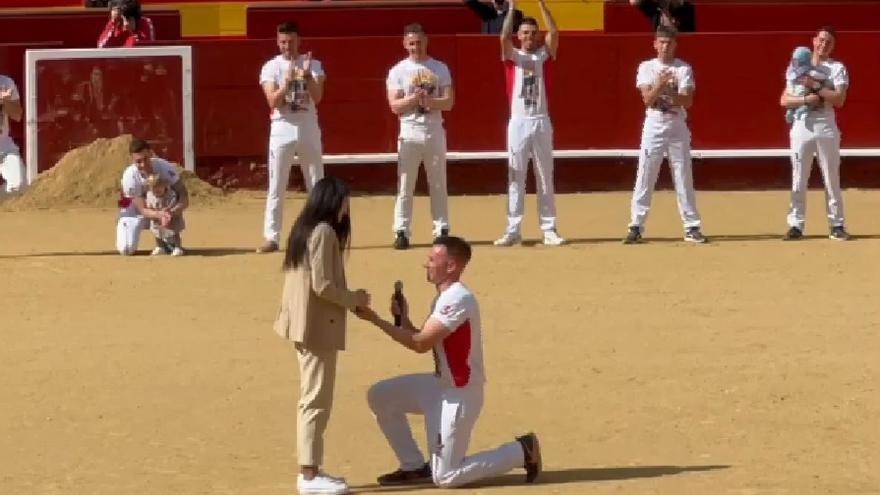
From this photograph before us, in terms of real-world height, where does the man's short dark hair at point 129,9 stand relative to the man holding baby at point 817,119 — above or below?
above

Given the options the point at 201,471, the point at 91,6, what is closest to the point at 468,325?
the point at 201,471

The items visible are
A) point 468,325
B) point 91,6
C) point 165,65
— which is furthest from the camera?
point 91,6

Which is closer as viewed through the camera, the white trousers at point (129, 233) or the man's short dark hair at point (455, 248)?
the man's short dark hair at point (455, 248)

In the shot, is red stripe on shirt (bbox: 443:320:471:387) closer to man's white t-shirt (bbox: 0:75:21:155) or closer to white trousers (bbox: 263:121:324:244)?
white trousers (bbox: 263:121:324:244)

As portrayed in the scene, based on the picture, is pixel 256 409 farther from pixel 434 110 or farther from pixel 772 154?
pixel 772 154

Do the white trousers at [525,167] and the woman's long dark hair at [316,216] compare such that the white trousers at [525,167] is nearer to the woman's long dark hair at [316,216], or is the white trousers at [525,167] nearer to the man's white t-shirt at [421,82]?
the man's white t-shirt at [421,82]

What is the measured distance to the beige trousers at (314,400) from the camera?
8.43m

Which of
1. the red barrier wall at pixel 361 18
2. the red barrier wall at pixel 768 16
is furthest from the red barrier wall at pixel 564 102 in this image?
the red barrier wall at pixel 768 16

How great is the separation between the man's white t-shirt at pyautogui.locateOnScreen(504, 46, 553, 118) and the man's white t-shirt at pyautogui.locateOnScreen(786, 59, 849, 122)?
1.87m

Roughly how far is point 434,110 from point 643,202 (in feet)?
5.66

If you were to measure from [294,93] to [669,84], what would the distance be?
279 cm

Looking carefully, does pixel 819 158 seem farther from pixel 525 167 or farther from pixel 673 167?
pixel 525 167

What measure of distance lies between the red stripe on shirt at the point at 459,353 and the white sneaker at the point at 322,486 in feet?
2.10

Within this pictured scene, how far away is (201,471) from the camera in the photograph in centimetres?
896
